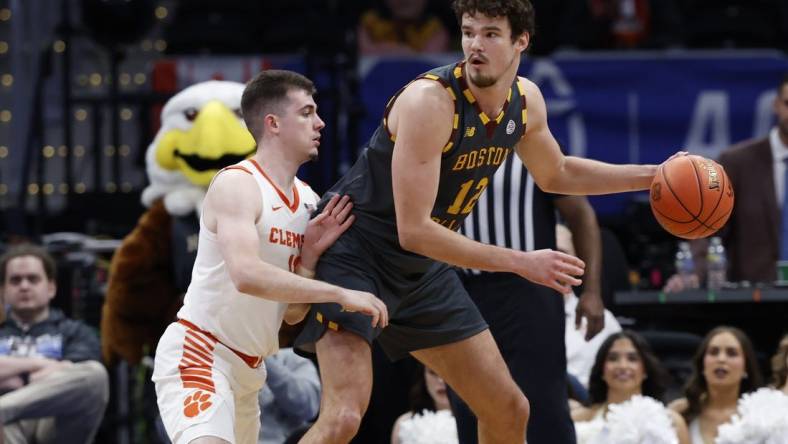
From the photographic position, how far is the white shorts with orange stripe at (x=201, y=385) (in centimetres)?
457

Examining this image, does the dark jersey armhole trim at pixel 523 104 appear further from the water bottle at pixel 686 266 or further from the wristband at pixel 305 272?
the water bottle at pixel 686 266

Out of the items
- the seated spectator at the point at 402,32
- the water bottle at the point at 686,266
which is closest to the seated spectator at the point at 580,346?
the water bottle at the point at 686,266

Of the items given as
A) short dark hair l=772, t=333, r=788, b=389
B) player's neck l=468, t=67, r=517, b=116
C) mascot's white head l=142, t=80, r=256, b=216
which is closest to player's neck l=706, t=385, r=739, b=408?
short dark hair l=772, t=333, r=788, b=389

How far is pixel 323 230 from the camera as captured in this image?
191 inches

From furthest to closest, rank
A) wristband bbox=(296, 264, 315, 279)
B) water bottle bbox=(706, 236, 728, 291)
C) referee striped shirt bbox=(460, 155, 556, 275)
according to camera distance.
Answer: water bottle bbox=(706, 236, 728, 291), referee striped shirt bbox=(460, 155, 556, 275), wristband bbox=(296, 264, 315, 279)

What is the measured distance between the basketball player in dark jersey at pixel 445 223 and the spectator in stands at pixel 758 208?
9.82 ft

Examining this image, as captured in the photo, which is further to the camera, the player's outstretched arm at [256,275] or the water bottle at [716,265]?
the water bottle at [716,265]

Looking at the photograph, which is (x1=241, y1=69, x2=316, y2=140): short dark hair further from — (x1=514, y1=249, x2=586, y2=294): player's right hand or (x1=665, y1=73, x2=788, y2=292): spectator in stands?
(x1=665, y1=73, x2=788, y2=292): spectator in stands

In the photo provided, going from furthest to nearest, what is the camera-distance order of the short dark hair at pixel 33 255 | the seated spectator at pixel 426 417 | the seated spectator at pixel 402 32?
the seated spectator at pixel 402 32 < the short dark hair at pixel 33 255 < the seated spectator at pixel 426 417

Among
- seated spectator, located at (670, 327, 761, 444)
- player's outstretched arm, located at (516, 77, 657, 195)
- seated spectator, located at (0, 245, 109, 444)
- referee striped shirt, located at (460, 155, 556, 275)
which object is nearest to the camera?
player's outstretched arm, located at (516, 77, 657, 195)

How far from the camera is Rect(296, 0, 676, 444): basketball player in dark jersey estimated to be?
4602 mm

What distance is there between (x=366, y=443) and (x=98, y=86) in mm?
5234

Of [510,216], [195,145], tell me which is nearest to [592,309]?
[510,216]

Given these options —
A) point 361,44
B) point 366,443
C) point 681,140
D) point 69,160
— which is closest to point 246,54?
point 361,44
